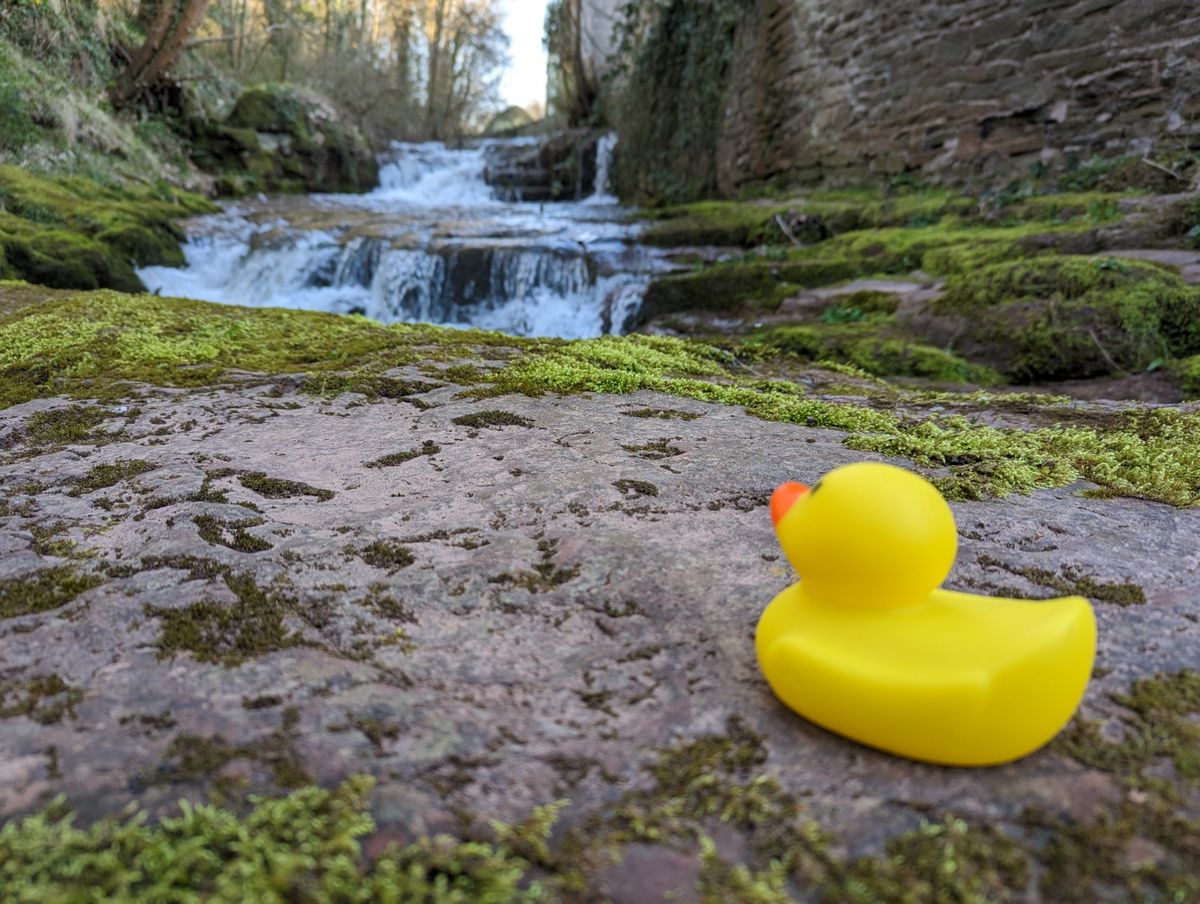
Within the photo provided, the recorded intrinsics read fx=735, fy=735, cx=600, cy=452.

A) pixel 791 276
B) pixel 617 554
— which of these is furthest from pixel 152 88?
pixel 617 554

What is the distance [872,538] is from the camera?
3.35 feet

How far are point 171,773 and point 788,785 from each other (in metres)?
0.77

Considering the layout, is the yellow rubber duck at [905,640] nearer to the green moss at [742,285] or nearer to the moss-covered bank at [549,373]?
the moss-covered bank at [549,373]

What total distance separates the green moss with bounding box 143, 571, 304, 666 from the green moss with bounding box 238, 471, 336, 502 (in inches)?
20.3

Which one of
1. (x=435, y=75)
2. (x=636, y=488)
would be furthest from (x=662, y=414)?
(x=435, y=75)

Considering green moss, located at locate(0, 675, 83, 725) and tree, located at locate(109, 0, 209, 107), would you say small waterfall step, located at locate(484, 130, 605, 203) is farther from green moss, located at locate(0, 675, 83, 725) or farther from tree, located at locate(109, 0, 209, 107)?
green moss, located at locate(0, 675, 83, 725)

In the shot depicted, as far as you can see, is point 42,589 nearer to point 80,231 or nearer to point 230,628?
point 230,628

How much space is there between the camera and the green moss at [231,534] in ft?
5.05

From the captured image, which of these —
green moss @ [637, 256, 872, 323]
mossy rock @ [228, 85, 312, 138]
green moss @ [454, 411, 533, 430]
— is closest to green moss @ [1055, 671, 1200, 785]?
green moss @ [454, 411, 533, 430]

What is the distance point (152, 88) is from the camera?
13.1 metres

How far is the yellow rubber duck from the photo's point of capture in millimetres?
937

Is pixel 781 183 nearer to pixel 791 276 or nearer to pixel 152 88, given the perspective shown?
pixel 791 276

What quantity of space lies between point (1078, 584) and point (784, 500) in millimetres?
723

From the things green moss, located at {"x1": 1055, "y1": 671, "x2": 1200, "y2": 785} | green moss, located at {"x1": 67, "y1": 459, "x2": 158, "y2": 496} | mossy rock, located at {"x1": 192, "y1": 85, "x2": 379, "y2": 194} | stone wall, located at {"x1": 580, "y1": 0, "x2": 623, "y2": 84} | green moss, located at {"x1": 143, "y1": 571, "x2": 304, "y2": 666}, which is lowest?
green moss, located at {"x1": 67, "y1": 459, "x2": 158, "y2": 496}
